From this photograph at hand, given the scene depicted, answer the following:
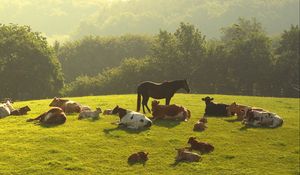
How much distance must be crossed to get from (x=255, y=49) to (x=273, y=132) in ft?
201

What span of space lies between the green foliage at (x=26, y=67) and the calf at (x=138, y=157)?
5390 cm

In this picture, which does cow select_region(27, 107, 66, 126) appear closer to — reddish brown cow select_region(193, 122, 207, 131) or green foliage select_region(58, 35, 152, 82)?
reddish brown cow select_region(193, 122, 207, 131)

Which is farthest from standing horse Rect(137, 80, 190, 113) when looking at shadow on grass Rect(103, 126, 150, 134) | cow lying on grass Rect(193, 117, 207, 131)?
shadow on grass Rect(103, 126, 150, 134)

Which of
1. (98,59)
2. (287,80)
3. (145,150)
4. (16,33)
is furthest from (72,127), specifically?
(98,59)

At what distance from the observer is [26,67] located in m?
70.5

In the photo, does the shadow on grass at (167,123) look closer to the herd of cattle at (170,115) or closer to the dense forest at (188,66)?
the herd of cattle at (170,115)

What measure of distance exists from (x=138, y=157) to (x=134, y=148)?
168 centimetres

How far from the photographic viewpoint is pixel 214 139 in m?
22.7

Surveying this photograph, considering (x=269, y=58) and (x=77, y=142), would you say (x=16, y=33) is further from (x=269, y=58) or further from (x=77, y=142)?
(x=77, y=142)

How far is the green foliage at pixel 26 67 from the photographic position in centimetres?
6888

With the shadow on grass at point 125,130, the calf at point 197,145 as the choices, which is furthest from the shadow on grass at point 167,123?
the calf at point 197,145

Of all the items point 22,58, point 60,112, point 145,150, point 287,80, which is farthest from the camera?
point 287,80

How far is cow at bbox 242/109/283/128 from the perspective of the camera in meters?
26.0

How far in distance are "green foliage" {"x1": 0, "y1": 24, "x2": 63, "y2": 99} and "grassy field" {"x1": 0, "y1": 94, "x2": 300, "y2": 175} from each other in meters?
44.4
